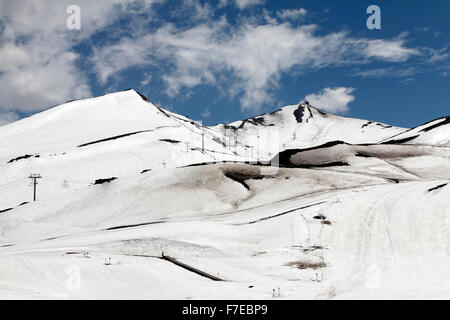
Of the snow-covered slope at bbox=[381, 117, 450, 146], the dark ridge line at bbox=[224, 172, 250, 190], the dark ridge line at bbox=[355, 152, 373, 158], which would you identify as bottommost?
the dark ridge line at bbox=[224, 172, 250, 190]

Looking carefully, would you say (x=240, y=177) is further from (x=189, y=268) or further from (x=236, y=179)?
(x=189, y=268)

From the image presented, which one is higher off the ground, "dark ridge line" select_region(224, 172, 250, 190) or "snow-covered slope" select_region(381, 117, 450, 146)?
"snow-covered slope" select_region(381, 117, 450, 146)

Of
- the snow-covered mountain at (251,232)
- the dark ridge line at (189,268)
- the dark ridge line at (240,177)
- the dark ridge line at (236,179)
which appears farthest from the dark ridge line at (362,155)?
the dark ridge line at (189,268)

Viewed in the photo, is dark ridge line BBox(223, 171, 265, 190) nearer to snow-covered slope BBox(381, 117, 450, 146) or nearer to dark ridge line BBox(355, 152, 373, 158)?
dark ridge line BBox(355, 152, 373, 158)

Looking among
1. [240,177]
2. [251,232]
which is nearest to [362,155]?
[240,177]

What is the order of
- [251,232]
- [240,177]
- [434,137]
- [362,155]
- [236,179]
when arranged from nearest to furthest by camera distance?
1. [251,232]
2. [236,179]
3. [240,177]
4. [362,155]
5. [434,137]

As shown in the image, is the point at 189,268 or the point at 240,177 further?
the point at 240,177

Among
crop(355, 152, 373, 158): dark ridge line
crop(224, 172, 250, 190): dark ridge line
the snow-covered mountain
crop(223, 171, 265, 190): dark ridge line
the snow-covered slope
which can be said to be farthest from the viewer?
the snow-covered slope

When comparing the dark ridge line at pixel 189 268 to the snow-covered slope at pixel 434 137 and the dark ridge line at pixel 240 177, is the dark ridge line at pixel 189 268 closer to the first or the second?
the dark ridge line at pixel 240 177

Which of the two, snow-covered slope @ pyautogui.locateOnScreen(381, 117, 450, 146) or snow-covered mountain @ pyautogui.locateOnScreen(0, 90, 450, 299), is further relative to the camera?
snow-covered slope @ pyautogui.locateOnScreen(381, 117, 450, 146)

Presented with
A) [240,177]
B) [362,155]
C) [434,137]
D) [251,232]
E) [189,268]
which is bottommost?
[189,268]

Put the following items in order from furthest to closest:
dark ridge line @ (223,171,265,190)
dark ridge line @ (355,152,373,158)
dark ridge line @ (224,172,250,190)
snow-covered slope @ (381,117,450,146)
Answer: snow-covered slope @ (381,117,450,146)
dark ridge line @ (355,152,373,158)
dark ridge line @ (223,171,265,190)
dark ridge line @ (224,172,250,190)

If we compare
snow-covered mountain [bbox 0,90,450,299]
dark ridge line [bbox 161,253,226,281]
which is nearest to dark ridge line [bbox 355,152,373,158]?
snow-covered mountain [bbox 0,90,450,299]
